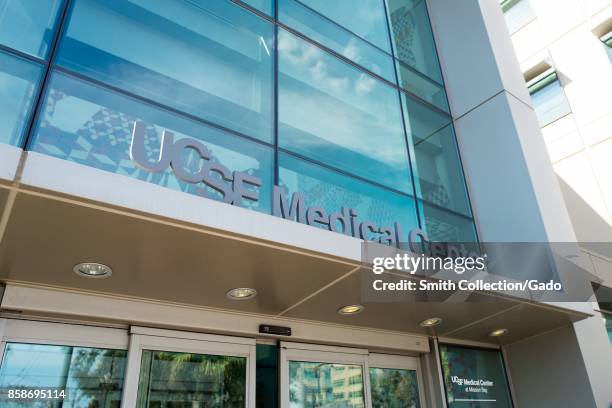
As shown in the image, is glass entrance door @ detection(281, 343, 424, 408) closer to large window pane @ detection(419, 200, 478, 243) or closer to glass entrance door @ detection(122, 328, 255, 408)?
glass entrance door @ detection(122, 328, 255, 408)

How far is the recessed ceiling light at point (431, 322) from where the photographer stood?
212 inches

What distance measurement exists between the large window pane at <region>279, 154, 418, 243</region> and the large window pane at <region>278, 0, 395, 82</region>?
2050 mm

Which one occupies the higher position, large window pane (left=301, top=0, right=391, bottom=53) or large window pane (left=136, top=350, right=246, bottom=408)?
large window pane (left=301, top=0, right=391, bottom=53)

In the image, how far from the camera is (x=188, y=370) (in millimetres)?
4391

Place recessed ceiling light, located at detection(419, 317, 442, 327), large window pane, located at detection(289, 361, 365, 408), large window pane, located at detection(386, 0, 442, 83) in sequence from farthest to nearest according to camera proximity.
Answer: large window pane, located at detection(386, 0, 442, 83) < recessed ceiling light, located at detection(419, 317, 442, 327) < large window pane, located at detection(289, 361, 365, 408)

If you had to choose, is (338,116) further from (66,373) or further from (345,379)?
(66,373)

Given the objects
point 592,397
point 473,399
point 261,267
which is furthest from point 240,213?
point 592,397

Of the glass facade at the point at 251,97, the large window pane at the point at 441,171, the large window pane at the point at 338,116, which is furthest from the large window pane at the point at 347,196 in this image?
the large window pane at the point at 441,171

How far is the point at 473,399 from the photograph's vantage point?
20.1 feet

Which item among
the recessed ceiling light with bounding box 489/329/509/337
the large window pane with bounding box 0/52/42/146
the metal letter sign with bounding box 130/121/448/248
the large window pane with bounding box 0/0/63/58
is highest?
the large window pane with bounding box 0/0/63/58

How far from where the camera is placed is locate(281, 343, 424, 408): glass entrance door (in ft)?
16.5

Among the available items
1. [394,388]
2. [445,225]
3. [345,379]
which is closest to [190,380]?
[345,379]

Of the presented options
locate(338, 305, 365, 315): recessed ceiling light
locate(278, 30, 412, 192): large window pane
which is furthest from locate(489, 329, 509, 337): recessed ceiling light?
locate(338, 305, 365, 315): recessed ceiling light

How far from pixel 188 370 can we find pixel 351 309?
1.69 meters
